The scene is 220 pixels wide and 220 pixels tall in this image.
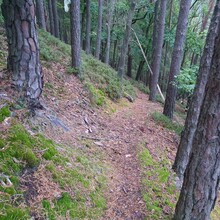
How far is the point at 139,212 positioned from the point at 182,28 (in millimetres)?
6661

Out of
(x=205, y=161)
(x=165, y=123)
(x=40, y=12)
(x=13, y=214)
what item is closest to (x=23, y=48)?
(x=13, y=214)

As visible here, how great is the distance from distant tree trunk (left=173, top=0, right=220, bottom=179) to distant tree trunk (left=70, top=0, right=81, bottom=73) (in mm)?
4620

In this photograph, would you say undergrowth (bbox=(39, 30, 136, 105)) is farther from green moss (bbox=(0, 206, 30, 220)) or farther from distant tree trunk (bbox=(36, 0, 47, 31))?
green moss (bbox=(0, 206, 30, 220))

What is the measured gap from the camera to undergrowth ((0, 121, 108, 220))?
8.29 ft

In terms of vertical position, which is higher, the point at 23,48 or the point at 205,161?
the point at 23,48

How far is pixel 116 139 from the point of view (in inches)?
240

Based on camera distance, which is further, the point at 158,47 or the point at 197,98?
the point at 158,47

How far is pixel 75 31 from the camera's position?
26.8 ft

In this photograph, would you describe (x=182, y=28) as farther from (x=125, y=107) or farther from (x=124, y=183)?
(x=124, y=183)

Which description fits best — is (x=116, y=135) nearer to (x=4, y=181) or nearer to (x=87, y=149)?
(x=87, y=149)

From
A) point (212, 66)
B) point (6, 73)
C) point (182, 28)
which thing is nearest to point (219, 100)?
point (212, 66)

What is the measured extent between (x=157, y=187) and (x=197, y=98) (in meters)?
1.99

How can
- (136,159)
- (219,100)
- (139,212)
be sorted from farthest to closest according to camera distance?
(136,159) < (139,212) < (219,100)

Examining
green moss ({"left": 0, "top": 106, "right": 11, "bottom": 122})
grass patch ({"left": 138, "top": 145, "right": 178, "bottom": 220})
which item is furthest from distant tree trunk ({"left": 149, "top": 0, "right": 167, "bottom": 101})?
green moss ({"left": 0, "top": 106, "right": 11, "bottom": 122})
